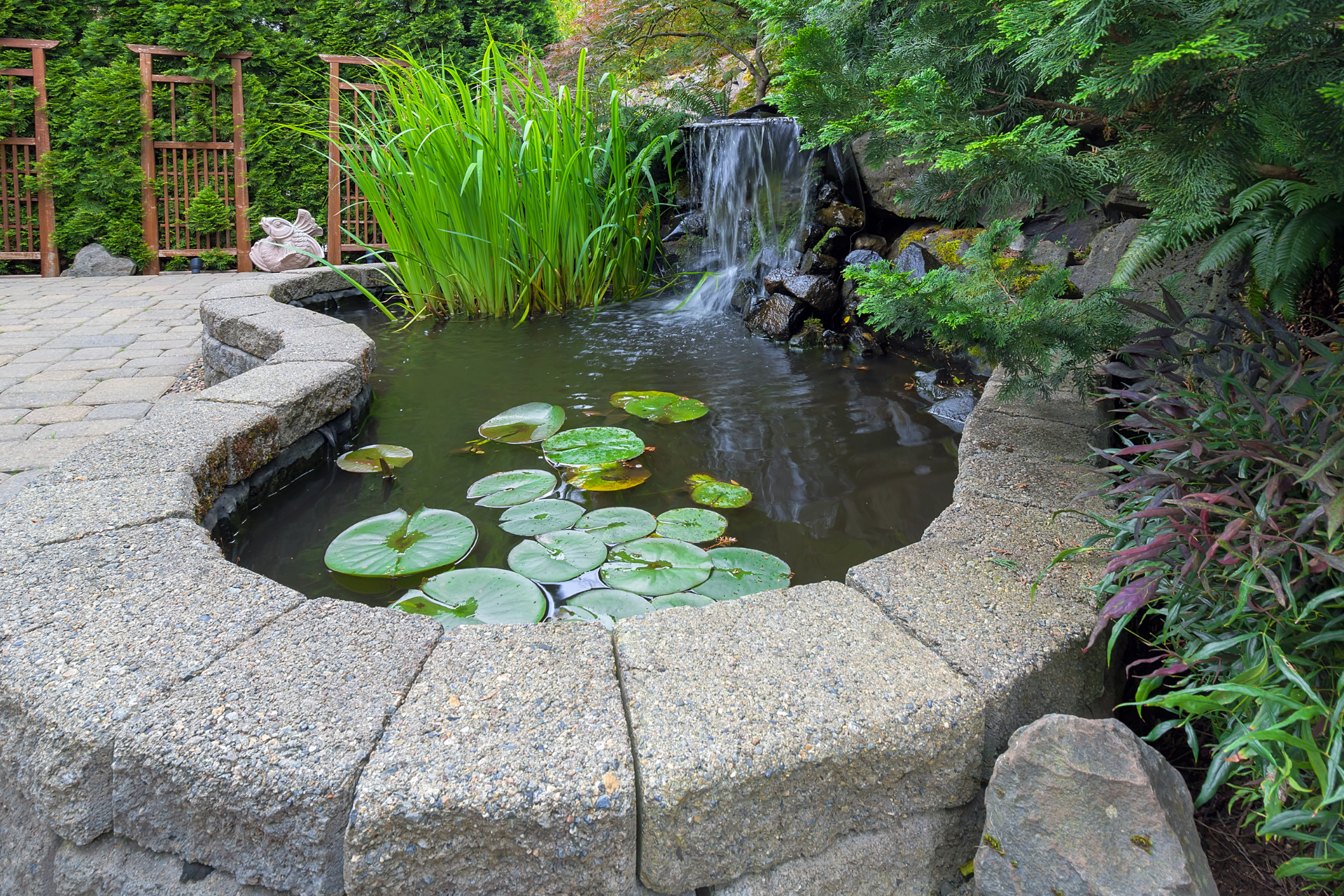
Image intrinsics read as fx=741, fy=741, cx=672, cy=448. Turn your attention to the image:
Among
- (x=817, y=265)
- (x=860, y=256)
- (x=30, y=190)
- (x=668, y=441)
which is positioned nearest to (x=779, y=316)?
(x=817, y=265)

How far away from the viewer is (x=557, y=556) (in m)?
1.69

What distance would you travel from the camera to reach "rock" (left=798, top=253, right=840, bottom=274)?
3.78 metres

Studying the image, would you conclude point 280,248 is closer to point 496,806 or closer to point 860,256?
point 860,256

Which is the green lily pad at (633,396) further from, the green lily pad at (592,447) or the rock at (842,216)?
the rock at (842,216)

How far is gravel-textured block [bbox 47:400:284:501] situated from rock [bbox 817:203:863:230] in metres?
3.03

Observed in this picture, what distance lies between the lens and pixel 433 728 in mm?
927

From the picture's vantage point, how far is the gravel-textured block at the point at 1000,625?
1.04 metres

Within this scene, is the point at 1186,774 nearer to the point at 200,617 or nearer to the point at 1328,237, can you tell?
the point at 1328,237

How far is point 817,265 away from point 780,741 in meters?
3.20

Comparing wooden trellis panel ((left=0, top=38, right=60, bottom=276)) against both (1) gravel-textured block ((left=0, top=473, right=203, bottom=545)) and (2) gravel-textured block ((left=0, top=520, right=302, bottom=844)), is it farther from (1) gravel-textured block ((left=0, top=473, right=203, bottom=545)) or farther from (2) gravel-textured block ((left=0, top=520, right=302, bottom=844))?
(2) gravel-textured block ((left=0, top=520, right=302, bottom=844))

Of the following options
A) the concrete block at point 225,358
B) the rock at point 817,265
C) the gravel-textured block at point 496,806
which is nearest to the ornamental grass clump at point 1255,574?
the gravel-textured block at point 496,806

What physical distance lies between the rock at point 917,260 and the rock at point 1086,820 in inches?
106

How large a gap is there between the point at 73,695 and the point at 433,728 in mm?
479

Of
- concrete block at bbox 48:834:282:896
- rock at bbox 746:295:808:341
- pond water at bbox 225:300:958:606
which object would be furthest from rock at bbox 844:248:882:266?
concrete block at bbox 48:834:282:896
